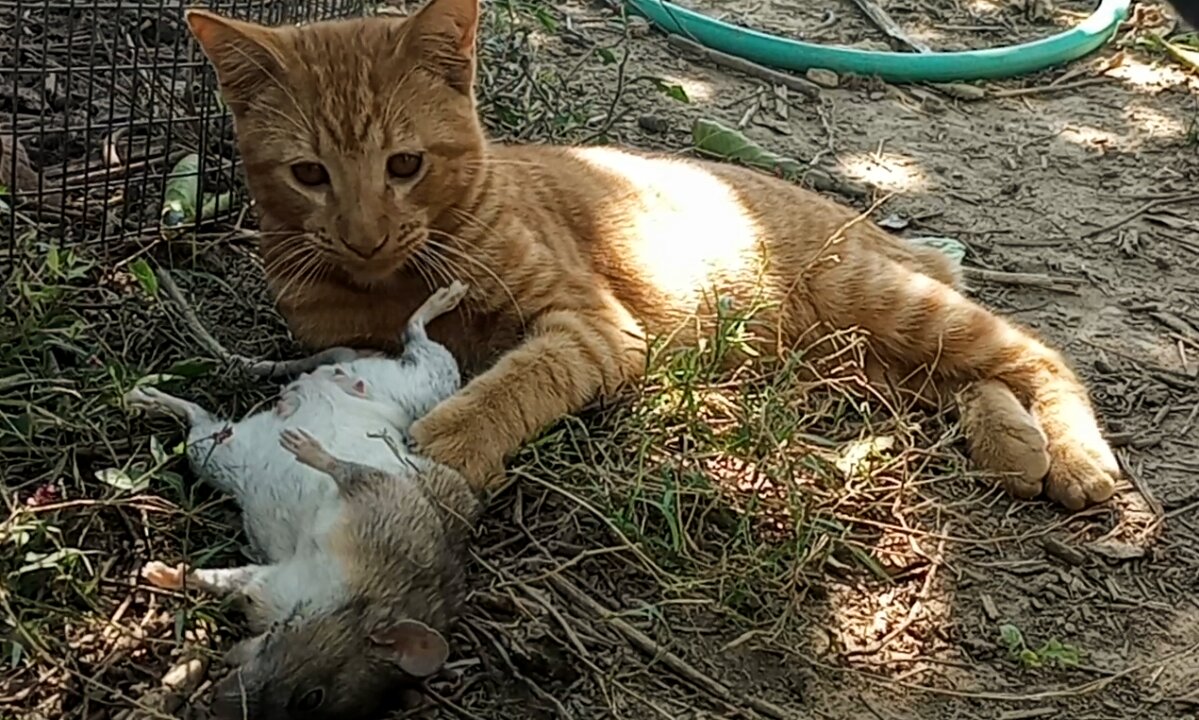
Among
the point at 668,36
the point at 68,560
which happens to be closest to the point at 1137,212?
the point at 668,36

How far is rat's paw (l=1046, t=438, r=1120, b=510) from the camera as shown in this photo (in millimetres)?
3477

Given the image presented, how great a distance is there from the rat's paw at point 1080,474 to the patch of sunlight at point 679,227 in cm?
98

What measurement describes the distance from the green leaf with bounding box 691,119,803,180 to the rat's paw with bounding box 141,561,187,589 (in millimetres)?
2760

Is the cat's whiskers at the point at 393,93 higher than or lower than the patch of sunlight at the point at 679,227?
higher

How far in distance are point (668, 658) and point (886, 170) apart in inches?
112

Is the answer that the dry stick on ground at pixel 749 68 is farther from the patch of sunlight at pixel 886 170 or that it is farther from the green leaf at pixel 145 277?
the green leaf at pixel 145 277

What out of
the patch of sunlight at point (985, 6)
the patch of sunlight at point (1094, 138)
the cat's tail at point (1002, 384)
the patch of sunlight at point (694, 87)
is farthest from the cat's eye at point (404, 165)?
the patch of sunlight at point (985, 6)

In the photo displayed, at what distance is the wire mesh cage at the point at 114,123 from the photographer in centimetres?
405

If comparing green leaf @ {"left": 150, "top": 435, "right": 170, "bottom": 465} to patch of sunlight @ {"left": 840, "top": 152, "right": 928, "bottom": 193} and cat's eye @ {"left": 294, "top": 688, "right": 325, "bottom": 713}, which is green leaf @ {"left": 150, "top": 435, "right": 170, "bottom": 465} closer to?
cat's eye @ {"left": 294, "top": 688, "right": 325, "bottom": 713}

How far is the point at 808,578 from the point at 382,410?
1.05 m

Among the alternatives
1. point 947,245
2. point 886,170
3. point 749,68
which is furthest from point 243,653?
point 749,68

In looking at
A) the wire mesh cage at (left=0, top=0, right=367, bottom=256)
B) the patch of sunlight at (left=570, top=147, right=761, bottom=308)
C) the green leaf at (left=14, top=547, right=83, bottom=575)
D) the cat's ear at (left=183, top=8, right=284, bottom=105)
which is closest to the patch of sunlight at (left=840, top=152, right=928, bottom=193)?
the patch of sunlight at (left=570, top=147, right=761, bottom=308)

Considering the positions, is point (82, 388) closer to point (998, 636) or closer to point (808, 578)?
point (808, 578)

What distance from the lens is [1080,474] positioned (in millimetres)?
3506
